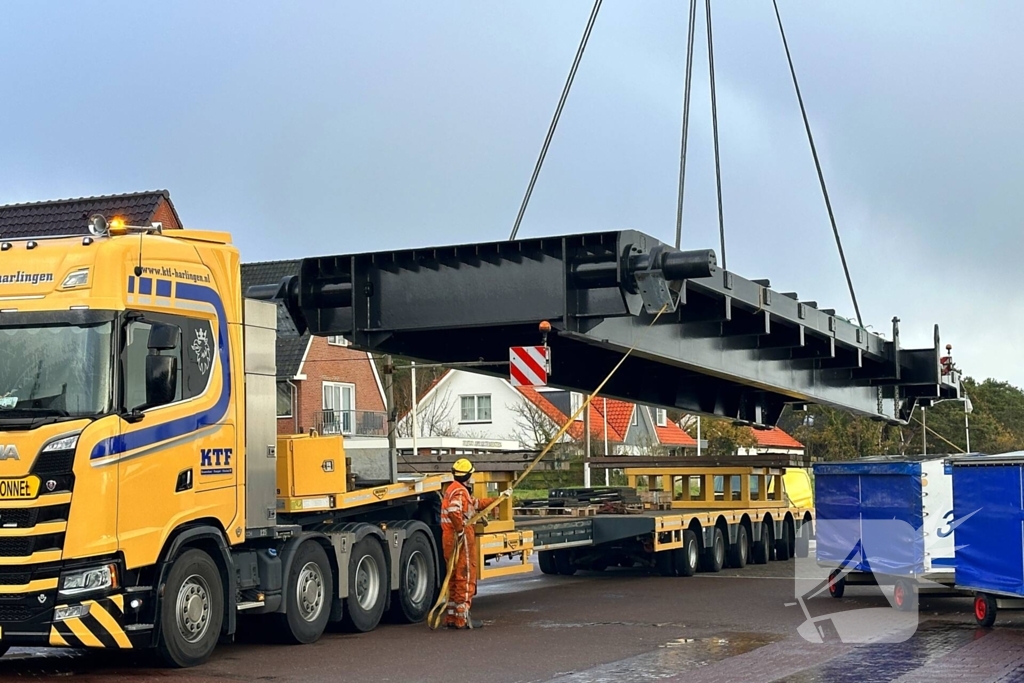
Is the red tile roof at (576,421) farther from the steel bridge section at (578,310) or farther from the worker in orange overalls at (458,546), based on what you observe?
the worker in orange overalls at (458,546)

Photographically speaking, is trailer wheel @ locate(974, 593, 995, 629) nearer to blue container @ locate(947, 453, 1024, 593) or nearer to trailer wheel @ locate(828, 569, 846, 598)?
blue container @ locate(947, 453, 1024, 593)

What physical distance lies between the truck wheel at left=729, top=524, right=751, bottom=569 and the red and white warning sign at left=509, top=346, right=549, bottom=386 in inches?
364

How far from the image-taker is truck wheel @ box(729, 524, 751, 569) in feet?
78.0

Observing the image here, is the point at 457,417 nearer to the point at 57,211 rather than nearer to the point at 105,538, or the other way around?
the point at 57,211

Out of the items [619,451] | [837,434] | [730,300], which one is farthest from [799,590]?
[837,434]

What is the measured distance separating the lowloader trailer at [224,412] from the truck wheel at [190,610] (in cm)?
2

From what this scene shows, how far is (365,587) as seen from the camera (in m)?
13.9

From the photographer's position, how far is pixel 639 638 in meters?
13.2

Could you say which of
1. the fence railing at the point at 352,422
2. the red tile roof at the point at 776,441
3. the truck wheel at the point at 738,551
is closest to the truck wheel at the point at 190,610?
the truck wheel at the point at 738,551

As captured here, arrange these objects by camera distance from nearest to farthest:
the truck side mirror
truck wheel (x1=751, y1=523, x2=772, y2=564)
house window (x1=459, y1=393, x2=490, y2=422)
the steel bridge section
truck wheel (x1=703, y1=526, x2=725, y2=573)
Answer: the truck side mirror, the steel bridge section, truck wheel (x1=703, y1=526, x2=725, y2=573), truck wheel (x1=751, y1=523, x2=772, y2=564), house window (x1=459, y1=393, x2=490, y2=422)

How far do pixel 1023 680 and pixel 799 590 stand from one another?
8397mm

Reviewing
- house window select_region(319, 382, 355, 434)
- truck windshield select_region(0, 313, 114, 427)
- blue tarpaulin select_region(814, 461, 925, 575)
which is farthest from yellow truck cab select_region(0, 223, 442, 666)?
house window select_region(319, 382, 355, 434)

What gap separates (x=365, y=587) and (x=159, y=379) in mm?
4168

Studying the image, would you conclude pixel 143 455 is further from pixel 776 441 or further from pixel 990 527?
pixel 776 441
